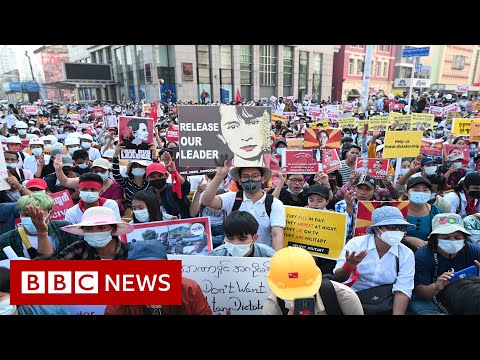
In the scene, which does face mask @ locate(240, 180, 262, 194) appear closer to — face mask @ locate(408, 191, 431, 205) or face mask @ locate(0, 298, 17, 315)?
face mask @ locate(408, 191, 431, 205)

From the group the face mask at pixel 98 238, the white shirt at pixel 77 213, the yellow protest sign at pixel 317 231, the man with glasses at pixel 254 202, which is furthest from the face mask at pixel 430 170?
the face mask at pixel 98 238

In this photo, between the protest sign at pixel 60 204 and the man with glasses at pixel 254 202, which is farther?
the protest sign at pixel 60 204

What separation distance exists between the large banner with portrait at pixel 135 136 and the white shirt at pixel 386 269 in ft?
10.6

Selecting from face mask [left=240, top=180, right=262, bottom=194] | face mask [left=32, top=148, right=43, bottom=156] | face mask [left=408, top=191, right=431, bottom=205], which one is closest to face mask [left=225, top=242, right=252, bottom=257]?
face mask [left=240, top=180, right=262, bottom=194]

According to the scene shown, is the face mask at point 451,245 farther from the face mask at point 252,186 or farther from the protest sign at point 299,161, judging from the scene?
the protest sign at point 299,161

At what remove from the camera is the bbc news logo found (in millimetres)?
1762

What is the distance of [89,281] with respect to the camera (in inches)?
69.8

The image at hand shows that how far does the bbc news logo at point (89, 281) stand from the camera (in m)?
1.76

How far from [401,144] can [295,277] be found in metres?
4.59

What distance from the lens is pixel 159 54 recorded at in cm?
3634

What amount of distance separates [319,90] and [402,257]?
47404 millimetres

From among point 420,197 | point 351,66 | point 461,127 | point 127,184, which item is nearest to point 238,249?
point 420,197

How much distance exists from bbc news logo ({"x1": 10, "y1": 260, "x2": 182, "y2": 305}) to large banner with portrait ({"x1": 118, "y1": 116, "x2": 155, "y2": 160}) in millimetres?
3075

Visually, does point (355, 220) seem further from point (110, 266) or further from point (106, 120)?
point (106, 120)
